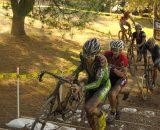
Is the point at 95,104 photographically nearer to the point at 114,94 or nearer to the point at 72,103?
the point at 72,103

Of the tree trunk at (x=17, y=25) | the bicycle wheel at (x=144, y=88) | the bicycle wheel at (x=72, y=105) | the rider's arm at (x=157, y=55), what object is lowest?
the bicycle wheel at (x=144, y=88)

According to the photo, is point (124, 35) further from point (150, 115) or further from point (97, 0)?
→ point (150, 115)

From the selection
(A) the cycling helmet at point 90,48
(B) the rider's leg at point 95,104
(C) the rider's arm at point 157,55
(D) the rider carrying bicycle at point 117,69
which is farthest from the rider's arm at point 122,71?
(C) the rider's arm at point 157,55

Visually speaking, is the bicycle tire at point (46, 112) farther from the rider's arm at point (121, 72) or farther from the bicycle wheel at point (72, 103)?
the rider's arm at point (121, 72)

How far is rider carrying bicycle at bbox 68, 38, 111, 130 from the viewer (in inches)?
273

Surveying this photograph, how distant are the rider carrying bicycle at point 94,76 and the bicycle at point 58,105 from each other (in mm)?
444

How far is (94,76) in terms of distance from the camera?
739 centimetres

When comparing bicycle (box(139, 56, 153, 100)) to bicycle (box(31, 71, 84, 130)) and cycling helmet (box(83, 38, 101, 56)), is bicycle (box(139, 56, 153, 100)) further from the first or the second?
cycling helmet (box(83, 38, 101, 56))

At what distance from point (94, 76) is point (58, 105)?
3.37 ft

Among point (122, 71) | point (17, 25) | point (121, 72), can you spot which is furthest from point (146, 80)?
point (17, 25)

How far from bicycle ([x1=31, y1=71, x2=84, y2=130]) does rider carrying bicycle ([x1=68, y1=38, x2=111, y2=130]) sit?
44 centimetres

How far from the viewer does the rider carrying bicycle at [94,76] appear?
6.95 m

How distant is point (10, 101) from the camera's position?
10.8 metres

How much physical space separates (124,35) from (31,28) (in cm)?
620
